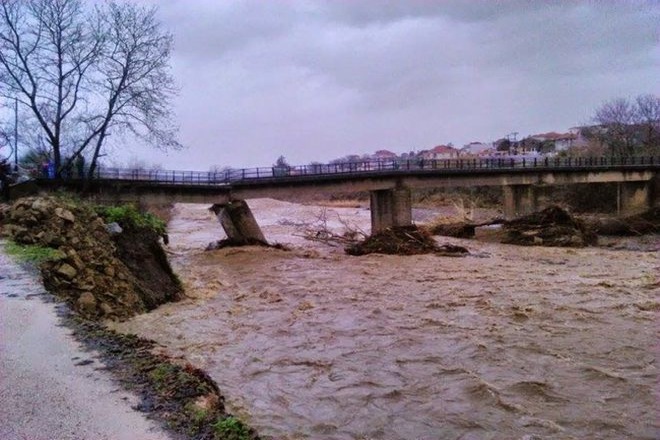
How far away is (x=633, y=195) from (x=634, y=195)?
0.37 feet

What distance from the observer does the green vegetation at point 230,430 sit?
4823 mm

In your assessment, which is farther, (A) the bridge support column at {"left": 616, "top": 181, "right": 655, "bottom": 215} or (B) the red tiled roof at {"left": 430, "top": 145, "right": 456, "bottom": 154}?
(B) the red tiled roof at {"left": 430, "top": 145, "right": 456, "bottom": 154}

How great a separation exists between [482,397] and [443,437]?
1.58 meters

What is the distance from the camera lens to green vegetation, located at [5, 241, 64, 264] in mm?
12109

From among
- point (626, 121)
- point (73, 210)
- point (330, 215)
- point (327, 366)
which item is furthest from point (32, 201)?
point (626, 121)

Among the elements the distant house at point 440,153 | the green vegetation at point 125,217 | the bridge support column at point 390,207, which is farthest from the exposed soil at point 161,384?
the distant house at point 440,153

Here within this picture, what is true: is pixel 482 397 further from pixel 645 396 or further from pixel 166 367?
pixel 166 367

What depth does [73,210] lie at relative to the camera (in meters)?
15.6

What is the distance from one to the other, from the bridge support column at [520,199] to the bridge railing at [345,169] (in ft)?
8.17

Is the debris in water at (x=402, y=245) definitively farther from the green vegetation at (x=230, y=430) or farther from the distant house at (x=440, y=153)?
the distant house at (x=440, y=153)

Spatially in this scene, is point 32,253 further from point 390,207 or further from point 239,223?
point 390,207

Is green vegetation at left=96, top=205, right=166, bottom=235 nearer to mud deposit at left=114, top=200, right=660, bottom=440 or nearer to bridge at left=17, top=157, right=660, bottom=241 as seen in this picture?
mud deposit at left=114, top=200, right=660, bottom=440

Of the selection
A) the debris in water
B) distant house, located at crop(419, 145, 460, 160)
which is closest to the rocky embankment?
the debris in water

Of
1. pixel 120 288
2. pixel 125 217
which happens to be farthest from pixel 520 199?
pixel 120 288
